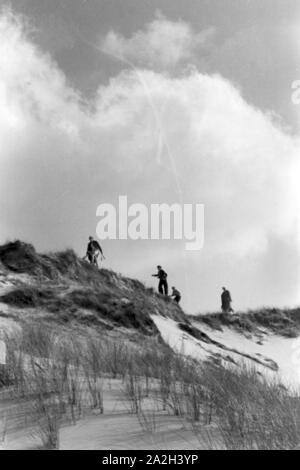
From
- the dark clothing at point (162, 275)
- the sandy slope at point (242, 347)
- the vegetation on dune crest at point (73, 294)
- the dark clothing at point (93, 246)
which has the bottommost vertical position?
the sandy slope at point (242, 347)

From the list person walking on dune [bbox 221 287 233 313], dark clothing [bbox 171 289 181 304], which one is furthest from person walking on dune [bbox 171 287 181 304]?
person walking on dune [bbox 221 287 233 313]

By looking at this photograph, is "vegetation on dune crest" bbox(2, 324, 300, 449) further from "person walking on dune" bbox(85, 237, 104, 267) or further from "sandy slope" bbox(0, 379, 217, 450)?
"person walking on dune" bbox(85, 237, 104, 267)

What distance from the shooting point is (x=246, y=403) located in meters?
3.62

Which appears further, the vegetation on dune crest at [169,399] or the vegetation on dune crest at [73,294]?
the vegetation on dune crest at [73,294]

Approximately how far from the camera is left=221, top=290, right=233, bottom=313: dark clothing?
84.4 feet

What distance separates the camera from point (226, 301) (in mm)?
25875

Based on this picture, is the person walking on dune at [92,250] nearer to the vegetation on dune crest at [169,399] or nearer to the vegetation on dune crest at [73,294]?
the vegetation on dune crest at [73,294]

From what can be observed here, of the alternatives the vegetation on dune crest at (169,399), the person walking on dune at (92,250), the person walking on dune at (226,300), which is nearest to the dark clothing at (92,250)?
the person walking on dune at (92,250)

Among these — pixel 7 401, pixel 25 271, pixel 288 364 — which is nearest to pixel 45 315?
pixel 25 271

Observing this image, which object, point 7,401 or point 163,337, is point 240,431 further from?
point 163,337

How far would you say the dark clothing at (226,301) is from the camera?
25719 mm

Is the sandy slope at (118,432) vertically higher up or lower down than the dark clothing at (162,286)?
lower down

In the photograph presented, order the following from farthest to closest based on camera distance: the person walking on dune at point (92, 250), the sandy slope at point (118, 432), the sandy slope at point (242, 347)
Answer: the person walking on dune at point (92, 250)
the sandy slope at point (242, 347)
the sandy slope at point (118, 432)

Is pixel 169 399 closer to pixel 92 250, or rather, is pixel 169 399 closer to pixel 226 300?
pixel 92 250
